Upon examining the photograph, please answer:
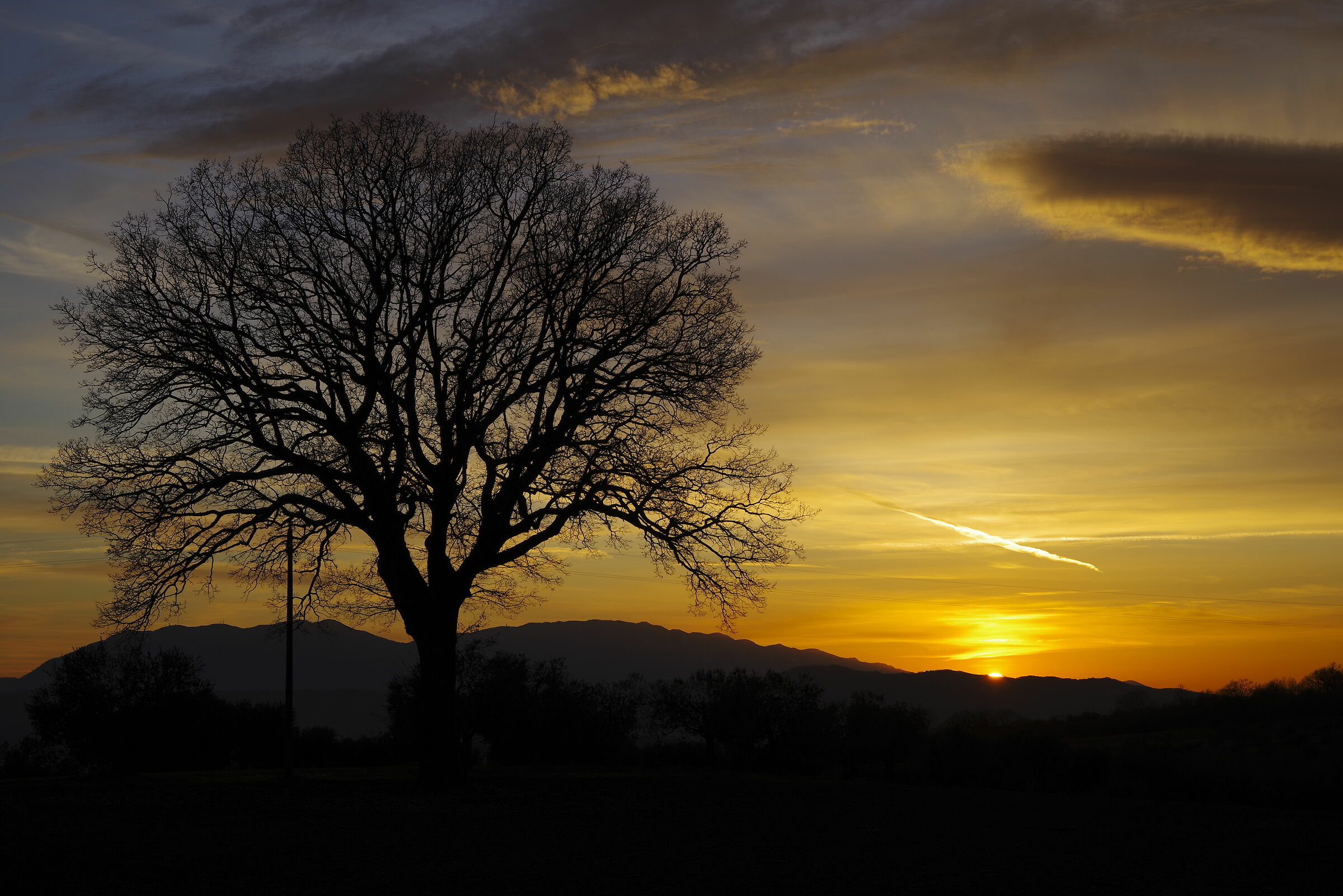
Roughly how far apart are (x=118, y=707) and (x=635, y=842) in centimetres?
2802

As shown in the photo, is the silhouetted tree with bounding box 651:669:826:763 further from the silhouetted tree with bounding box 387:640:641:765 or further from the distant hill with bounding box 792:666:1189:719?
the distant hill with bounding box 792:666:1189:719

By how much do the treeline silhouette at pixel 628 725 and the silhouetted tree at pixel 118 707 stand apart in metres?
0.04

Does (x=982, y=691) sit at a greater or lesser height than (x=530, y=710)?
lesser

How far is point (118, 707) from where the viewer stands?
33.8 meters

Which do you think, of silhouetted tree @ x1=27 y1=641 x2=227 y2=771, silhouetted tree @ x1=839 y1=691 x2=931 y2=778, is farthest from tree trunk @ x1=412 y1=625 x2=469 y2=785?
silhouetted tree @ x1=27 y1=641 x2=227 y2=771

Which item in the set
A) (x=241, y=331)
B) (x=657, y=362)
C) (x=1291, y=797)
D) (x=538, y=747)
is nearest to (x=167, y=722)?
(x=538, y=747)

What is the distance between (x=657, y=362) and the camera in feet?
61.8

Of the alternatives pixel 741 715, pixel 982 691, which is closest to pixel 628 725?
pixel 741 715

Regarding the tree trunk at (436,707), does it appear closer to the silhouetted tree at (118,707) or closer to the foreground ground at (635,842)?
the foreground ground at (635,842)

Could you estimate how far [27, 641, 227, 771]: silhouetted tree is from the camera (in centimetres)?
3347

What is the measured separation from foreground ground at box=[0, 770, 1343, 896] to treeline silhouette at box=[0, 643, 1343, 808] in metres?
10.4

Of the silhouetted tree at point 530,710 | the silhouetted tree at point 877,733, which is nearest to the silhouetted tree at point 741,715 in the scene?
the silhouetted tree at point 877,733

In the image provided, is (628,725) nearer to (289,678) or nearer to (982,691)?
(289,678)

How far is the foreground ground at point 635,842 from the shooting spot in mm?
10586
